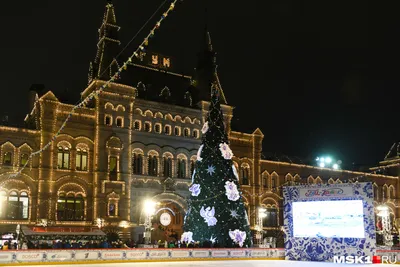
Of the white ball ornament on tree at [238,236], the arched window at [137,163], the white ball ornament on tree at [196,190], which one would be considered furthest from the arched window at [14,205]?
the white ball ornament on tree at [238,236]

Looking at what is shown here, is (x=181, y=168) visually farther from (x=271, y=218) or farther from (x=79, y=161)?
(x=271, y=218)

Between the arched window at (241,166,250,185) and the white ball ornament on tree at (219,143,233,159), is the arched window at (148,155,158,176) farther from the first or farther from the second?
the white ball ornament on tree at (219,143,233,159)

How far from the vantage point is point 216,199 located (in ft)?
106

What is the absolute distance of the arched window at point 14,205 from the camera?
3725 centimetres

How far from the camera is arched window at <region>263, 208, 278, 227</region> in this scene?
5275 centimetres

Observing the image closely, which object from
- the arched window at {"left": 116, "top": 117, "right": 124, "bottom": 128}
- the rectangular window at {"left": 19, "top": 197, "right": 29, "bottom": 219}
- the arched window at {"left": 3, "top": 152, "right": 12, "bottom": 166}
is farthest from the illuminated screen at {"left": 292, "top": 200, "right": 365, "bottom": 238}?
the arched window at {"left": 3, "top": 152, "right": 12, "bottom": 166}

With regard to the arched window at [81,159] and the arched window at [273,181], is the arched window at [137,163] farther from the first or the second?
the arched window at [273,181]

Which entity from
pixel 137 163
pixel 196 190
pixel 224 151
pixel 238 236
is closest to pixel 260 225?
pixel 137 163

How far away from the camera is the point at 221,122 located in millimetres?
34000

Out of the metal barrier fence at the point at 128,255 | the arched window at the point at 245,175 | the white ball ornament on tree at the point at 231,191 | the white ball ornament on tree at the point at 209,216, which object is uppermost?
the arched window at the point at 245,175

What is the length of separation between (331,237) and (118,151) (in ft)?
70.2

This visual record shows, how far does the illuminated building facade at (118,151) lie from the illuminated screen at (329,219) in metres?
15.3

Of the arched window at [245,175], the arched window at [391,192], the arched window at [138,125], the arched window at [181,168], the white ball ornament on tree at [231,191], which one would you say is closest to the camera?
the white ball ornament on tree at [231,191]

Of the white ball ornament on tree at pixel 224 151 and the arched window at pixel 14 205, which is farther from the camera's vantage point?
the arched window at pixel 14 205
